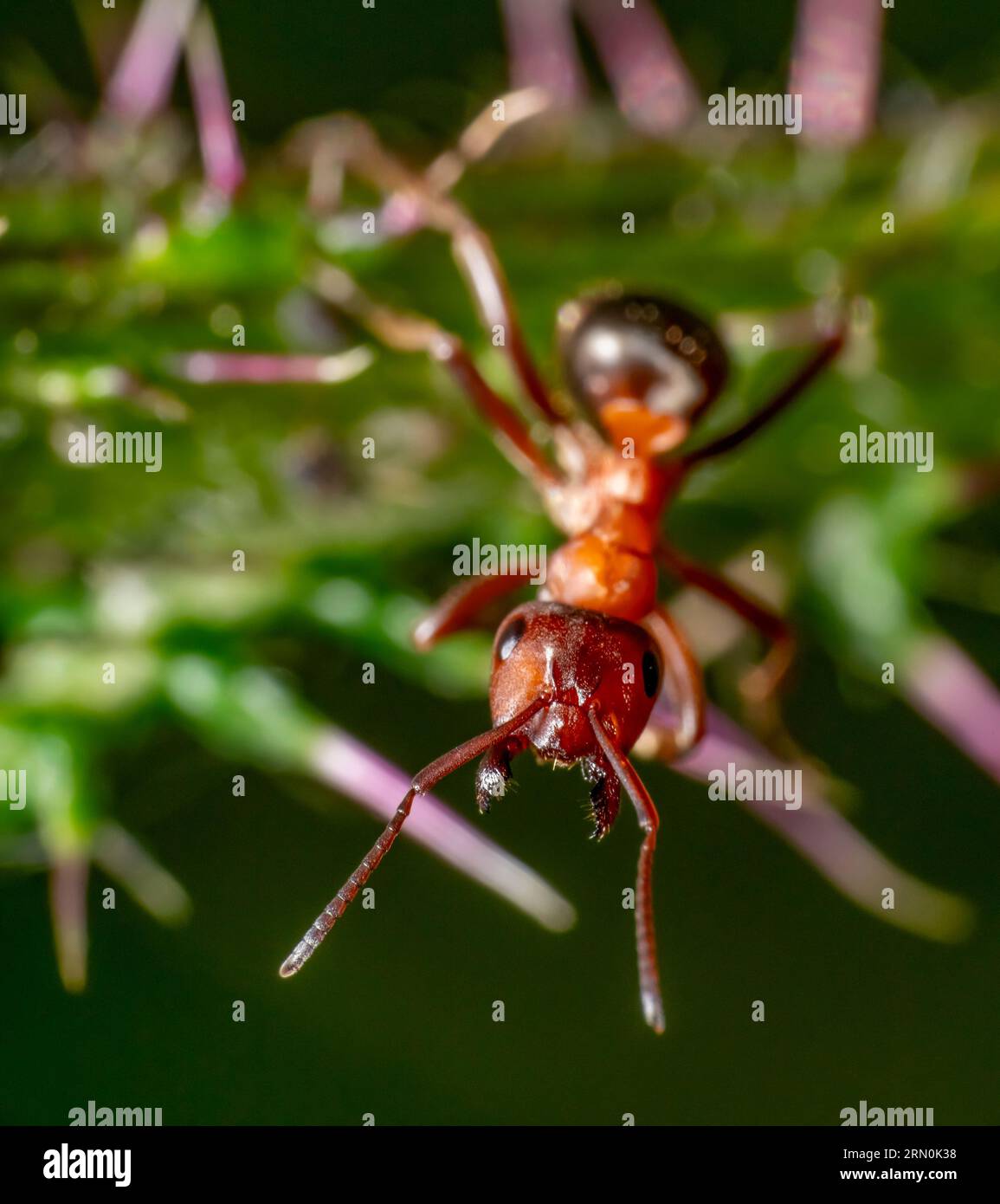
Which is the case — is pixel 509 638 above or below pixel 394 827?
above

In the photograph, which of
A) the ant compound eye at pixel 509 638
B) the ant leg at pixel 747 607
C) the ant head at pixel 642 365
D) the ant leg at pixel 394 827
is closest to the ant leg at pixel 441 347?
the ant head at pixel 642 365

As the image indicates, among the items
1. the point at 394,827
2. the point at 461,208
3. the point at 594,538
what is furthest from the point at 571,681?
the point at 461,208

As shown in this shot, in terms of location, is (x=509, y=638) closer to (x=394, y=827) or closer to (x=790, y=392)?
(x=394, y=827)

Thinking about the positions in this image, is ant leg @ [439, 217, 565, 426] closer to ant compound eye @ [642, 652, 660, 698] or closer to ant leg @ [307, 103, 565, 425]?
ant leg @ [307, 103, 565, 425]

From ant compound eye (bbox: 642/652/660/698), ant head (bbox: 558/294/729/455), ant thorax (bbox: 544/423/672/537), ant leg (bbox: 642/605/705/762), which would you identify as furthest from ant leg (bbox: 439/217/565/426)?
ant compound eye (bbox: 642/652/660/698)

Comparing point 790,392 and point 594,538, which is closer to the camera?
point 790,392

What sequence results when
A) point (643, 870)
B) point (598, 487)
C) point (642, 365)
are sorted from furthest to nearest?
point (598, 487)
point (642, 365)
point (643, 870)

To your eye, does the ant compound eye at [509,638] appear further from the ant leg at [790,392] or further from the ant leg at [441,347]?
the ant leg at [790,392]
